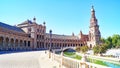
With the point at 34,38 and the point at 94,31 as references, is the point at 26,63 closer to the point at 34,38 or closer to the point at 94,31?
the point at 34,38

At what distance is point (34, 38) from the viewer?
74.9 meters

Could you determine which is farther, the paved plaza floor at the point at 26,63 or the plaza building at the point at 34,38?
the plaza building at the point at 34,38

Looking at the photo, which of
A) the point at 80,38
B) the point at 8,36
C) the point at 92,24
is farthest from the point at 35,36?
the point at 80,38

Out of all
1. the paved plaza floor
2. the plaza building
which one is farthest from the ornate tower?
the paved plaza floor

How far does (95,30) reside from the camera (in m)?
88.2

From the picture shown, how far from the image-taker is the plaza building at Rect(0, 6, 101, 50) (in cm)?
5521

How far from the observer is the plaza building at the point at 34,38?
55.2 m

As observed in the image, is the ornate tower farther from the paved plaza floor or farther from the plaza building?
the paved plaza floor

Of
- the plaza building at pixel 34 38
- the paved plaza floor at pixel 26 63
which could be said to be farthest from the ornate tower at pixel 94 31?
the paved plaza floor at pixel 26 63

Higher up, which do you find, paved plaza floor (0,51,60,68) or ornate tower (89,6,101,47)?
ornate tower (89,6,101,47)

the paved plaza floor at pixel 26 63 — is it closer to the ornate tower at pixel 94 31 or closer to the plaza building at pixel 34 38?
the plaza building at pixel 34 38

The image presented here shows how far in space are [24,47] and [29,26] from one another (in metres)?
13.9

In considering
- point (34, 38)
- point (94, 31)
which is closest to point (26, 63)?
point (34, 38)

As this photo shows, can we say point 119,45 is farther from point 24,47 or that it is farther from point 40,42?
point 24,47
